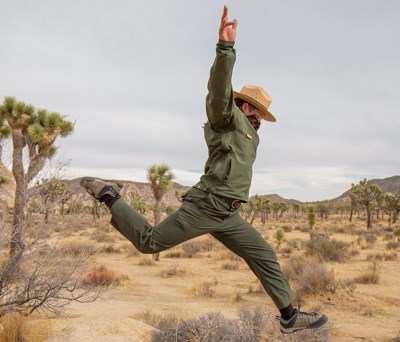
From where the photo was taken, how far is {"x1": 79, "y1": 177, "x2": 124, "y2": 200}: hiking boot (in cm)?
303

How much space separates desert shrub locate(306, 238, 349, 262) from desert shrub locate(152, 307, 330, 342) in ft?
40.4

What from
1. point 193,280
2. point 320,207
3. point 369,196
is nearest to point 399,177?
point 320,207

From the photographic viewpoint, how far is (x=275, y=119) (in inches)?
132

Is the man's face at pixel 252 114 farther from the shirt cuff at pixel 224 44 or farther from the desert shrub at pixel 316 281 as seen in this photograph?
the desert shrub at pixel 316 281

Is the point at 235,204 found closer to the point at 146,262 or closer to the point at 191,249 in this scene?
the point at 146,262

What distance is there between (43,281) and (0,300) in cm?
58

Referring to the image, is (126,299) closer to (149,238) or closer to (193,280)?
(193,280)

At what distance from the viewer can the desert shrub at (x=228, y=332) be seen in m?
5.51

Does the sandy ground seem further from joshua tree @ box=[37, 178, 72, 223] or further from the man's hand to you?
the man's hand

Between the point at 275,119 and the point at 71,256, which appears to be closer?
the point at 275,119

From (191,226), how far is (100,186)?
750mm

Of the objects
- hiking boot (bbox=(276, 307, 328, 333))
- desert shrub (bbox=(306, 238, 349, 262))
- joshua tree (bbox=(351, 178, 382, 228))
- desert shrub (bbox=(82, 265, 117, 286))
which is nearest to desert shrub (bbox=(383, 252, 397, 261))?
desert shrub (bbox=(306, 238, 349, 262))

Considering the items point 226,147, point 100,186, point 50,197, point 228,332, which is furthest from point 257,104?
point 50,197

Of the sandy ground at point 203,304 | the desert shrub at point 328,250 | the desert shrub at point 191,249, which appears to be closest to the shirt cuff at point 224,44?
the sandy ground at point 203,304
